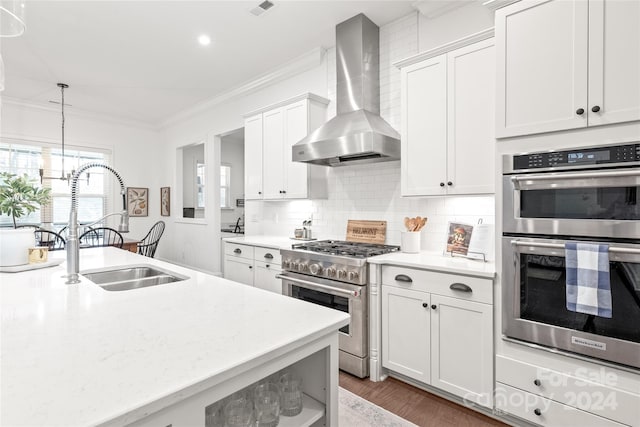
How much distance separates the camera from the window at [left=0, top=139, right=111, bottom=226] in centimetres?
528

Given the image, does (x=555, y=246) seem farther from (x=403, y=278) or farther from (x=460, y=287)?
(x=403, y=278)

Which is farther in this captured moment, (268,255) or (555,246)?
(268,255)

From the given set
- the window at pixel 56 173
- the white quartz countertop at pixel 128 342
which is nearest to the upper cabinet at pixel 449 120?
the white quartz countertop at pixel 128 342

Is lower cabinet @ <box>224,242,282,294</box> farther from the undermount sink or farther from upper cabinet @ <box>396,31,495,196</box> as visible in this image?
upper cabinet @ <box>396,31,495,196</box>

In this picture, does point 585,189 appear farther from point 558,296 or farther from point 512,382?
point 512,382

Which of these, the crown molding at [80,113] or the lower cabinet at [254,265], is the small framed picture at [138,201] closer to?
the crown molding at [80,113]

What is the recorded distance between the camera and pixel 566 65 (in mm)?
1710

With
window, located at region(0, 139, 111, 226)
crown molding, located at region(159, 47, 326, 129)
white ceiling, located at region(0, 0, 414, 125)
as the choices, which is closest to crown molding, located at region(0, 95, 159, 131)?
white ceiling, located at region(0, 0, 414, 125)

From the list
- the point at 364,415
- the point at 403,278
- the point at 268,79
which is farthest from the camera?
the point at 268,79

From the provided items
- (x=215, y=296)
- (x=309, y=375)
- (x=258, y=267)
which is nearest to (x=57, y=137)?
(x=258, y=267)

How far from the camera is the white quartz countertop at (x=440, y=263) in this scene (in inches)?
78.8

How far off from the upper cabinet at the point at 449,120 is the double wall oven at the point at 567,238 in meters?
0.38

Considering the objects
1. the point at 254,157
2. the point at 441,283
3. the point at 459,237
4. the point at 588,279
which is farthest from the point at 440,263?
the point at 254,157

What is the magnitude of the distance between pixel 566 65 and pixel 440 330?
1.69 meters
